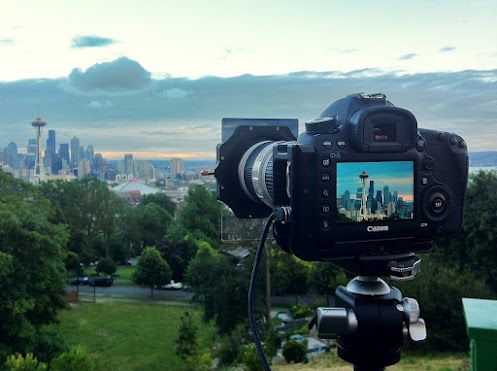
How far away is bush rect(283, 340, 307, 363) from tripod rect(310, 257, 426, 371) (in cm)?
564

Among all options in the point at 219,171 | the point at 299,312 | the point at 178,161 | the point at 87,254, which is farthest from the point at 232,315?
the point at 219,171

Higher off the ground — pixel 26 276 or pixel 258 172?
pixel 258 172

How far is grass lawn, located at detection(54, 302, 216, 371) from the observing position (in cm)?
802

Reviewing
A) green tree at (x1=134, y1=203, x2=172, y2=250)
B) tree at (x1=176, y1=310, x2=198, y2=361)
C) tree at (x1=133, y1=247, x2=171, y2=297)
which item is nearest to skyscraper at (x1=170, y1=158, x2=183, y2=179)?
tree at (x1=176, y1=310, x2=198, y2=361)

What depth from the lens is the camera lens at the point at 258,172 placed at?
98cm

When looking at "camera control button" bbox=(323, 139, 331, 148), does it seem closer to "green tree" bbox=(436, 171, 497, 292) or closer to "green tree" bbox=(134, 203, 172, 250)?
"green tree" bbox=(436, 171, 497, 292)

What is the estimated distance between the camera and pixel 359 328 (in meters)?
0.80

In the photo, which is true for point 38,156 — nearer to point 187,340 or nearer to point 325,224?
point 187,340

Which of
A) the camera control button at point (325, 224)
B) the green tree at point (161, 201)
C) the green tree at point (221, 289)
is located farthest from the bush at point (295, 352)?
the green tree at point (161, 201)

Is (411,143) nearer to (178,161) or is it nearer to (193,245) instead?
(178,161)

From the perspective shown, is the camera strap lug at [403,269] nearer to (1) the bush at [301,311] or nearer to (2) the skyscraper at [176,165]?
(2) the skyscraper at [176,165]

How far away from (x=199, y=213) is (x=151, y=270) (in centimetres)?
163

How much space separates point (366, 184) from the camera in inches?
30.6

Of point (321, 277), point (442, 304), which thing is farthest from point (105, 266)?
point (442, 304)
